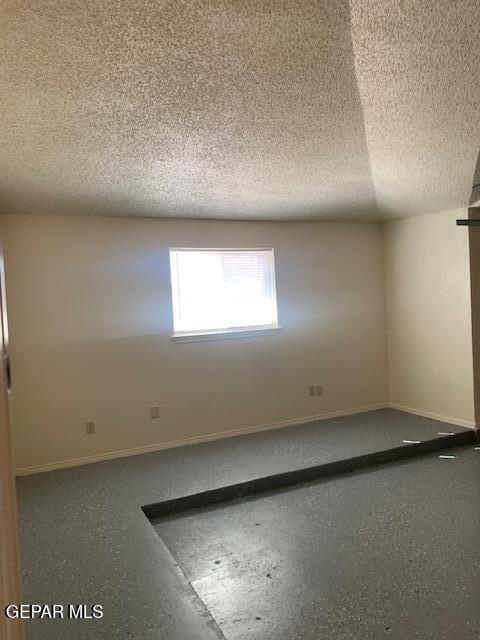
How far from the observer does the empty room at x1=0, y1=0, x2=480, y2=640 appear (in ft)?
5.01

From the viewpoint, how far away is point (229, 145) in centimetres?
231

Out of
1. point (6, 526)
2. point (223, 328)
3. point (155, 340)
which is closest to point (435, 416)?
point (223, 328)

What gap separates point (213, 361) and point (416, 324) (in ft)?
7.00

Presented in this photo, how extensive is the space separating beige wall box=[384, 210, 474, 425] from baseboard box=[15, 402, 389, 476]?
57 cm

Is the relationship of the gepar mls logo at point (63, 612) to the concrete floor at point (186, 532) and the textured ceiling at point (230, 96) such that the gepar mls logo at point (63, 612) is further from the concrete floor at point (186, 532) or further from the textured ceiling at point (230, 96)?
the textured ceiling at point (230, 96)

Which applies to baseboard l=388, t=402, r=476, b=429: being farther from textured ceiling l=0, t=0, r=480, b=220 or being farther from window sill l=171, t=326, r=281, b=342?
textured ceiling l=0, t=0, r=480, b=220

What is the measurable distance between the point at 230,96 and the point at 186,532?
237 cm

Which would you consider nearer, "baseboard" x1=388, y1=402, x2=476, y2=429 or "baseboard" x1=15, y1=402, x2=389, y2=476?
"baseboard" x1=15, y1=402, x2=389, y2=476

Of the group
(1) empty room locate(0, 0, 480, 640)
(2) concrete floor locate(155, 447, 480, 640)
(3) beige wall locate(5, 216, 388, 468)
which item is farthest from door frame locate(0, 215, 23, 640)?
(3) beige wall locate(5, 216, 388, 468)

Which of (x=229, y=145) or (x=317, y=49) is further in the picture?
(x=229, y=145)

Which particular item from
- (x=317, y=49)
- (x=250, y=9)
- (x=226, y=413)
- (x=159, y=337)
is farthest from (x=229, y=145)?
(x=226, y=413)

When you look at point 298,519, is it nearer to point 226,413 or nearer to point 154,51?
point 226,413

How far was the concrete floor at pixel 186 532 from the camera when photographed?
1.80m

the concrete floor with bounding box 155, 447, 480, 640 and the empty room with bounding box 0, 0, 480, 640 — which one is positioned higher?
the empty room with bounding box 0, 0, 480, 640
